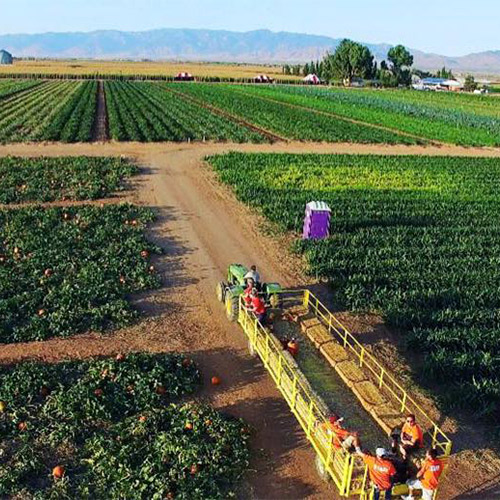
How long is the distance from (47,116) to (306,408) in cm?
4649

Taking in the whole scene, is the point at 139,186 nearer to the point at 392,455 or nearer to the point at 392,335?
the point at 392,335

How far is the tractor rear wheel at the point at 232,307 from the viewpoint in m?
13.8

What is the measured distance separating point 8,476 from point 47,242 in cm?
1083

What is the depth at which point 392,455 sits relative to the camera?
8.43m

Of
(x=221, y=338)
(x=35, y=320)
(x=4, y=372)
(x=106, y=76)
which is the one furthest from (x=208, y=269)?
→ (x=106, y=76)

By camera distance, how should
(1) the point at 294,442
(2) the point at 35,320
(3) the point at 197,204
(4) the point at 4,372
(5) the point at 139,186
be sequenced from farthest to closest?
(5) the point at 139,186
(3) the point at 197,204
(2) the point at 35,320
(4) the point at 4,372
(1) the point at 294,442

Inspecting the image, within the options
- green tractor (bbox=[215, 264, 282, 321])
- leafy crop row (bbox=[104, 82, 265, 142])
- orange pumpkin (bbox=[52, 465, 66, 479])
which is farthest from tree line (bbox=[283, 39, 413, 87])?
orange pumpkin (bbox=[52, 465, 66, 479])

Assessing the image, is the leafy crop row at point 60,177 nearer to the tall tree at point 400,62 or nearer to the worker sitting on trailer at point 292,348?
the worker sitting on trailer at point 292,348

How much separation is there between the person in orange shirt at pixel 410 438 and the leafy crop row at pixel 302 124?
36887 millimetres

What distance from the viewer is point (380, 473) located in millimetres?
7930

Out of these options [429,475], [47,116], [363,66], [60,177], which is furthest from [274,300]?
[363,66]

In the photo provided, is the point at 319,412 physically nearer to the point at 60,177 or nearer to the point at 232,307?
the point at 232,307

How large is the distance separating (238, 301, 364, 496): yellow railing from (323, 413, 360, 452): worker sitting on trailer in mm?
68

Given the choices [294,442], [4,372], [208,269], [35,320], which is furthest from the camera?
[208,269]
